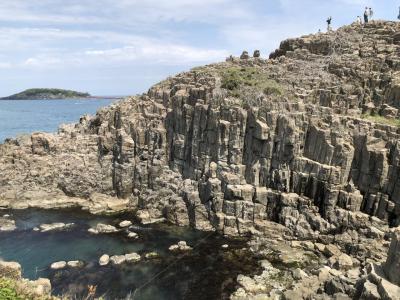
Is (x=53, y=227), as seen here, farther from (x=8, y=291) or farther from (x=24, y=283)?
(x=8, y=291)

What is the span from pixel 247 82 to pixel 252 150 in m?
10.9

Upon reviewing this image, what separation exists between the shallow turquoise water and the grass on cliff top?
18.9m

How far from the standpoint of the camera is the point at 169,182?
5062cm

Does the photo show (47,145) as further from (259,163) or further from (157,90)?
(259,163)

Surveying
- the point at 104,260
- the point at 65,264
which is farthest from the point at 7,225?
the point at 104,260

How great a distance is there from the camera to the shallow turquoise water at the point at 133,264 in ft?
111

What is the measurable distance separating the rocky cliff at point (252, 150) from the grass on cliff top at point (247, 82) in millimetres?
169

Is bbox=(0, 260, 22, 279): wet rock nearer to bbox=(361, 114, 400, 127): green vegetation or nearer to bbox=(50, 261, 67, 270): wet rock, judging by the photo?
bbox=(50, 261, 67, 270): wet rock

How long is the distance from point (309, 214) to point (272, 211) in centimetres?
413

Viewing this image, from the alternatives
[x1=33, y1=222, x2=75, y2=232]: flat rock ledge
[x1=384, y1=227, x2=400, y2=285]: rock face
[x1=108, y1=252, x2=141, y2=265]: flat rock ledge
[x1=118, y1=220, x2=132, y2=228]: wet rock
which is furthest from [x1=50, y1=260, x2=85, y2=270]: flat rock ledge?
[x1=384, y1=227, x2=400, y2=285]: rock face

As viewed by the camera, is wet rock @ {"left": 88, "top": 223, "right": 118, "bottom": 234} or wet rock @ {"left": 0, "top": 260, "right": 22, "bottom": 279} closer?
wet rock @ {"left": 0, "top": 260, "right": 22, "bottom": 279}

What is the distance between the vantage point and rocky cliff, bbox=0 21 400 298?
41.2 metres

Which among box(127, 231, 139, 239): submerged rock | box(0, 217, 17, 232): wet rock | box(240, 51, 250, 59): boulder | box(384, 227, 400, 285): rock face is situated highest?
box(240, 51, 250, 59): boulder

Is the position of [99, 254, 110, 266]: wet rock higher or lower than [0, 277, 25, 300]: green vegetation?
lower
